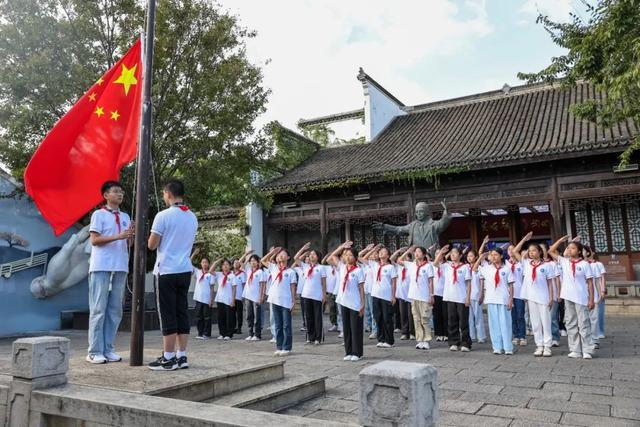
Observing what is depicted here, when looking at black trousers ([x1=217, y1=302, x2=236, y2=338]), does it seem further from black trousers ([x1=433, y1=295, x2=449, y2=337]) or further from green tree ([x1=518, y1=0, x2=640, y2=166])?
green tree ([x1=518, y1=0, x2=640, y2=166])

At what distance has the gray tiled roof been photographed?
11930mm

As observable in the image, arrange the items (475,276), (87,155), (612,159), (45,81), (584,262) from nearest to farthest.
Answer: (87,155), (584,262), (475,276), (45,81), (612,159)

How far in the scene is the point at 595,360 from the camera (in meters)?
6.30

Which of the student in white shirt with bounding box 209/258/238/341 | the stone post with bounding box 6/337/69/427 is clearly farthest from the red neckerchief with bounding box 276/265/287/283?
the stone post with bounding box 6/337/69/427

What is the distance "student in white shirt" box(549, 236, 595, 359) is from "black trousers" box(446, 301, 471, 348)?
142cm

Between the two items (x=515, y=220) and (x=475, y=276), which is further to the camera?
(x=515, y=220)

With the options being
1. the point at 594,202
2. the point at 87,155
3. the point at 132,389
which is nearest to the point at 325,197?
the point at 594,202

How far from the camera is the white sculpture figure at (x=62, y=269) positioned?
11.0m

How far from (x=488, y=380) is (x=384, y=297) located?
106 inches

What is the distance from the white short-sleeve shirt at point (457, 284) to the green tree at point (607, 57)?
11.3 feet

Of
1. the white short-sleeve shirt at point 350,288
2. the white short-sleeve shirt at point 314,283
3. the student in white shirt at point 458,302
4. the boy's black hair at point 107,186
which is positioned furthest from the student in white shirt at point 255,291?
the boy's black hair at point 107,186

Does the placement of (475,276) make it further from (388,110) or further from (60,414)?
(388,110)

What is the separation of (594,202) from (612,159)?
1298 mm

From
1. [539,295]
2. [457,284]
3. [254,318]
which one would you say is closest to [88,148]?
[254,318]
